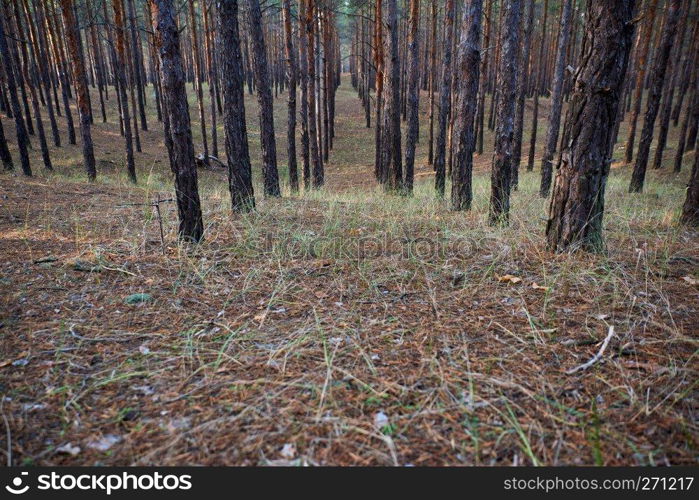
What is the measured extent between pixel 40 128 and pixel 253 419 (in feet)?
54.5

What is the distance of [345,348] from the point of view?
2.66 meters

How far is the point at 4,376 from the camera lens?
237cm

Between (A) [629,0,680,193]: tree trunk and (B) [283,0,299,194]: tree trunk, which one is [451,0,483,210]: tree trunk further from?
(A) [629,0,680,193]: tree trunk

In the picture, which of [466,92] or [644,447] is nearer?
[644,447]

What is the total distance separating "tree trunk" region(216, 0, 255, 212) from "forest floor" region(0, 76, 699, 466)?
1751mm

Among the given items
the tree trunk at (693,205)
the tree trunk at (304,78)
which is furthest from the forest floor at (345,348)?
the tree trunk at (304,78)

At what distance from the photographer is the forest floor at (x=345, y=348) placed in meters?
1.88

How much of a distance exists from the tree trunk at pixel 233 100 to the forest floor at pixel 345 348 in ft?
5.74

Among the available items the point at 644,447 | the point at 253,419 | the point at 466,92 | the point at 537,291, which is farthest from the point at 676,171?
the point at 253,419

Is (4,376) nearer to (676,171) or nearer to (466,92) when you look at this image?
(466,92)

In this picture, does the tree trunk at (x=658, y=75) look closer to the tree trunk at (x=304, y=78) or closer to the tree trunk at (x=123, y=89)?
the tree trunk at (x=304, y=78)

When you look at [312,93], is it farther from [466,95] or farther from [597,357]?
[597,357]

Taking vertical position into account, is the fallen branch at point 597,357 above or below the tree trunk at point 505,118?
below

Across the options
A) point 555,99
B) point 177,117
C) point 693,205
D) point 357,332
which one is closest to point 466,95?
point 693,205
